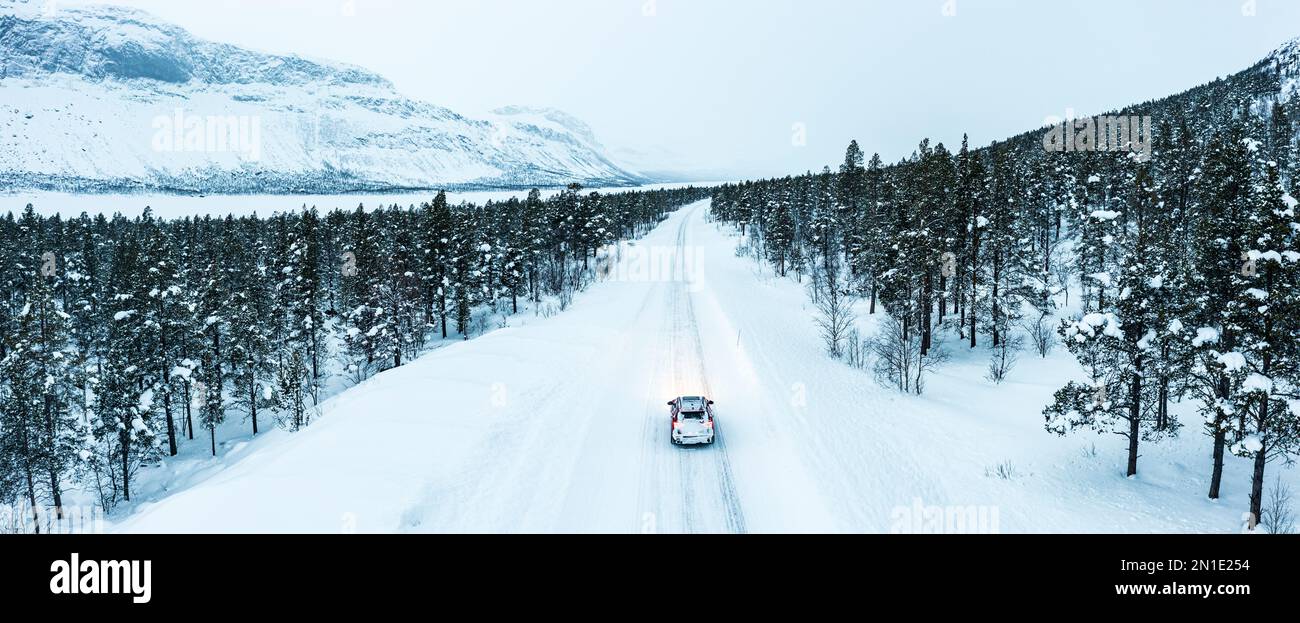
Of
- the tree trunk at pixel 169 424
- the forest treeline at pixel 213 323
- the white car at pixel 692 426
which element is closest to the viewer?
the white car at pixel 692 426


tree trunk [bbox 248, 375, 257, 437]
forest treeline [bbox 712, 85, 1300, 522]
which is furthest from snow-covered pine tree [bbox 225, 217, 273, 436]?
forest treeline [bbox 712, 85, 1300, 522]

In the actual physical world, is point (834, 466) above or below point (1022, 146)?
below

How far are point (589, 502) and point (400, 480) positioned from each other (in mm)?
4387

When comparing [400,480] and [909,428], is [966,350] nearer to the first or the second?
[909,428]

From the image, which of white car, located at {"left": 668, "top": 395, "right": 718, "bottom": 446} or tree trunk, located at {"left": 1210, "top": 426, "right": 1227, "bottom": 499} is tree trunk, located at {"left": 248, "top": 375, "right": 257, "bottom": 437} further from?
tree trunk, located at {"left": 1210, "top": 426, "right": 1227, "bottom": 499}


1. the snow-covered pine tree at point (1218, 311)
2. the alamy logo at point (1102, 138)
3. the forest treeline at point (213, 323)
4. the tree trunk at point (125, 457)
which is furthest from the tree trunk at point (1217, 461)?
the alamy logo at point (1102, 138)

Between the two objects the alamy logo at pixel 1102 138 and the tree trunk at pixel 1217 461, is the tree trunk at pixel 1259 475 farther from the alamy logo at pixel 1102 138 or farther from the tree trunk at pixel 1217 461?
the alamy logo at pixel 1102 138

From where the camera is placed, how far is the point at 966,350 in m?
36.7

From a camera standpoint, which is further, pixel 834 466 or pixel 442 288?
pixel 442 288
